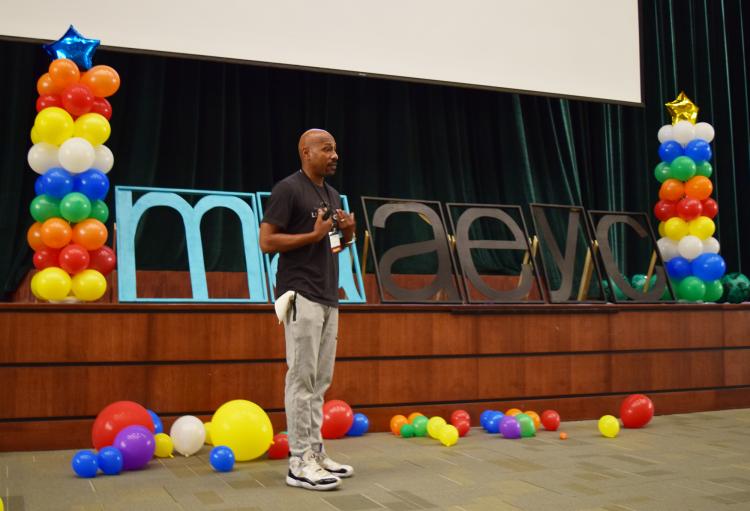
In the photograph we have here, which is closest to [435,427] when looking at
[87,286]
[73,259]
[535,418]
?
[535,418]

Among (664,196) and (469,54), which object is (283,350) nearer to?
(469,54)

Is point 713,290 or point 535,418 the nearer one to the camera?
point 535,418

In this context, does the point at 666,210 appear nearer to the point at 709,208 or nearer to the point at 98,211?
the point at 709,208

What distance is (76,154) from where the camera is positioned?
13.7 feet

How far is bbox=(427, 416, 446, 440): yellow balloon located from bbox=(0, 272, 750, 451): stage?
0.37 meters

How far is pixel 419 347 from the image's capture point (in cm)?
Result: 477

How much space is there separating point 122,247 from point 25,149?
4.86 ft

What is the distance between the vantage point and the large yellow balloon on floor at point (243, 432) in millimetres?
3568

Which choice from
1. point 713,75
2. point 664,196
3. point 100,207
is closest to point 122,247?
point 100,207

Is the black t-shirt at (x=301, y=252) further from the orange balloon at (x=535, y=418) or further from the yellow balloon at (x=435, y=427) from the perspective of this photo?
the orange balloon at (x=535, y=418)

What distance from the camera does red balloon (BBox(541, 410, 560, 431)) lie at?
4.57 meters

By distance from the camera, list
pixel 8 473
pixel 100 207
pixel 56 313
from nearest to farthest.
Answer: pixel 8 473, pixel 56 313, pixel 100 207

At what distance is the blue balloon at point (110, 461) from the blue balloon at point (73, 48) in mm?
2127

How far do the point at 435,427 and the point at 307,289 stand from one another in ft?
4.85
